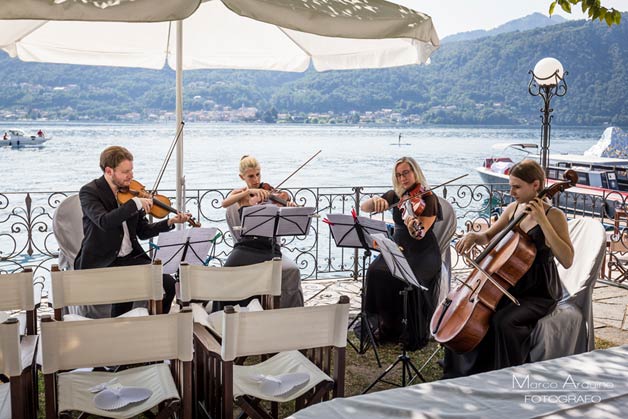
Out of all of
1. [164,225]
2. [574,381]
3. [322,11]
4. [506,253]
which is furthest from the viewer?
[164,225]

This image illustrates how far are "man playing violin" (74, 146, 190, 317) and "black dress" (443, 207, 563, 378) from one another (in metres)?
2.14

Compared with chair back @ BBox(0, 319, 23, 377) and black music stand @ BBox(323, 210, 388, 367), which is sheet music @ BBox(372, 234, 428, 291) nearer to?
black music stand @ BBox(323, 210, 388, 367)

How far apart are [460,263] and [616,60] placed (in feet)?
117

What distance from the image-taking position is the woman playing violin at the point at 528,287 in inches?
144

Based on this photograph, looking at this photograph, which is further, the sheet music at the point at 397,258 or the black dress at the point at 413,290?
the black dress at the point at 413,290

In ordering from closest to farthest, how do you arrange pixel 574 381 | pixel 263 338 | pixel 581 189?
pixel 574 381 → pixel 263 338 → pixel 581 189

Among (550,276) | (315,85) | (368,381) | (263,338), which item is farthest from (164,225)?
(315,85)

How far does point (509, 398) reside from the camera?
5.98ft

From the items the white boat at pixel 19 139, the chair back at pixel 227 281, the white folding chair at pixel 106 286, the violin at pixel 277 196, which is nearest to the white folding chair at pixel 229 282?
the chair back at pixel 227 281

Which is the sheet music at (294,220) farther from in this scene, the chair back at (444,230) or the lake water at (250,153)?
the lake water at (250,153)

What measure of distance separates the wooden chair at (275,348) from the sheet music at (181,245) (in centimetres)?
127

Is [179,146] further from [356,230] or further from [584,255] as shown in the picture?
[584,255]

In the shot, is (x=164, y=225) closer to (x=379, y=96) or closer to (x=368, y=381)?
(x=368, y=381)

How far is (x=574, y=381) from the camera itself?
1942 mm
